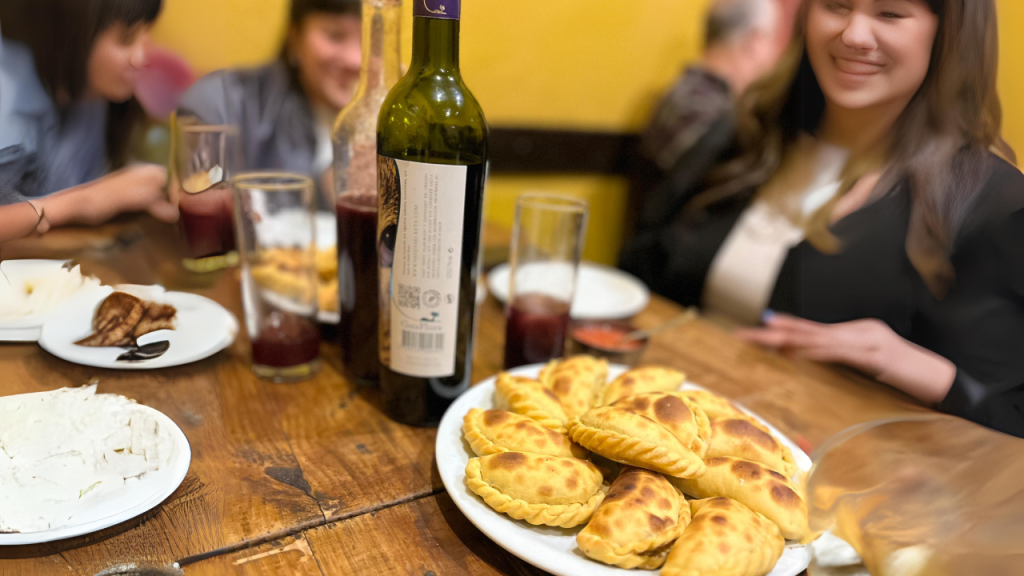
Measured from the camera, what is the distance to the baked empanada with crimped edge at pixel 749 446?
64cm

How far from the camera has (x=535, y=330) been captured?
92cm

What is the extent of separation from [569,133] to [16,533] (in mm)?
2043

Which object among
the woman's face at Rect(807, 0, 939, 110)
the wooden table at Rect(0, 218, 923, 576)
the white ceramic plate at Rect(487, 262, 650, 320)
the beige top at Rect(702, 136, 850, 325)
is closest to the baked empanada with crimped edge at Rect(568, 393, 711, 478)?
the wooden table at Rect(0, 218, 923, 576)

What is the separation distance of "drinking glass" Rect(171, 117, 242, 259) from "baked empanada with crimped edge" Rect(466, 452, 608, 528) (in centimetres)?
44

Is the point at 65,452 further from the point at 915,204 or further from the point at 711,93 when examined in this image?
the point at 711,93

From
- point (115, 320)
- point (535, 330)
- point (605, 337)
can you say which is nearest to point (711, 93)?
point (605, 337)

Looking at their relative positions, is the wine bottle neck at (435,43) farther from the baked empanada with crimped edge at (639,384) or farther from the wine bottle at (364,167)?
the baked empanada with crimped edge at (639,384)

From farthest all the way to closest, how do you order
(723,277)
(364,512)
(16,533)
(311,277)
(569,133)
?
(569,133) → (723,277) → (311,277) → (364,512) → (16,533)

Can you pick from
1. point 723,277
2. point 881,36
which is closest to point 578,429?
point 881,36

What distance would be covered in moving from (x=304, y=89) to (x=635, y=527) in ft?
5.29

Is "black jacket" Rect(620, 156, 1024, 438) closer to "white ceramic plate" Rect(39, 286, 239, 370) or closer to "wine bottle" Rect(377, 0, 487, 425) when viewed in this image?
"wine bottle" Rect(377, 0, 487, 425)

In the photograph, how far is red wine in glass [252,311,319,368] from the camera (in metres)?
0.82

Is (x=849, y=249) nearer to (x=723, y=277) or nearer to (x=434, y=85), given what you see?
→ (x=434, y=85)

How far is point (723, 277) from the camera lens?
1976 mm
